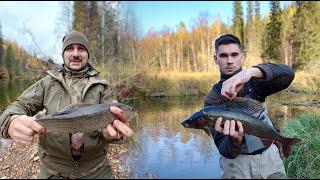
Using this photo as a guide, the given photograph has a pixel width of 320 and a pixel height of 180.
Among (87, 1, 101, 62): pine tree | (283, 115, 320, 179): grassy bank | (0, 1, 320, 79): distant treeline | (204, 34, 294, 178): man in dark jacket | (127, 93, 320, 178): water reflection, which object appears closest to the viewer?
(204, 34, 294, 178): man in dark jacket

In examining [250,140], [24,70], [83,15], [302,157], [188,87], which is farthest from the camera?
[83,15]

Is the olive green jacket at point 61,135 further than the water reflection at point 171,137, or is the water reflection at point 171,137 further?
the water reflection at point 171,137

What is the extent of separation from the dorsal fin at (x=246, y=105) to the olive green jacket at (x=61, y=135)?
1194 millimetres

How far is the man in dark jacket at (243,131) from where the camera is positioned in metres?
3.30

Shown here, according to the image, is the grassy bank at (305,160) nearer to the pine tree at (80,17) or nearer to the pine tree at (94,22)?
the pine tree at (94,22)

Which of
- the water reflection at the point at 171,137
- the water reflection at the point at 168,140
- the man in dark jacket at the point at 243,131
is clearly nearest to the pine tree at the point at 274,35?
the water reflection at the point at 171,137

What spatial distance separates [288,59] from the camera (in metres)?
39.3

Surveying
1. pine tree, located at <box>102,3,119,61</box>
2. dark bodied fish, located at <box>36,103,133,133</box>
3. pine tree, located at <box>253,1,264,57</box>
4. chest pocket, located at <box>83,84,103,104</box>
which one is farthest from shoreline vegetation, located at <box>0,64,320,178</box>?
pine tree, located at <box>253,1,264,57</box>

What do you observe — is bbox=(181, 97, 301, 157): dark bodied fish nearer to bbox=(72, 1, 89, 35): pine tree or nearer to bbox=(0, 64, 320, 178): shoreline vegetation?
bbox=(0, 64, 320, 178): shoreline vegetation

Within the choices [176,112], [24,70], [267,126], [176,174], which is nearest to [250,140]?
[267,126]

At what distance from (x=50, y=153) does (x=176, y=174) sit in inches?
73.6

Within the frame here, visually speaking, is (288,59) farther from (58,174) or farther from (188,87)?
(58,174)

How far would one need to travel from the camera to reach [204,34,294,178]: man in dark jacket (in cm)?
330

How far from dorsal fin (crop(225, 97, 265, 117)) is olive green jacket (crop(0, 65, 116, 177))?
119 centimetres
